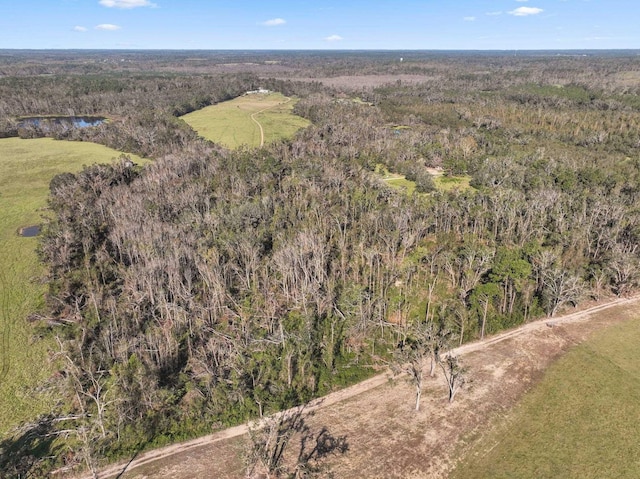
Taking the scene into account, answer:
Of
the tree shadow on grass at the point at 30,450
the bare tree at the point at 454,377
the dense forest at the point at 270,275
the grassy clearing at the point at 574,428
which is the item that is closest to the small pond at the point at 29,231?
the dense forest at the point at 270,275

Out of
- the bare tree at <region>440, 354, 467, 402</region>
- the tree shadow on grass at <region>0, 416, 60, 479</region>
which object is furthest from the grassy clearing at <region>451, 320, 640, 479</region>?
the tree shadow on grass at <region>0, 416, 60, 479</region>

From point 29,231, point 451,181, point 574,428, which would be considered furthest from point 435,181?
point 29,231

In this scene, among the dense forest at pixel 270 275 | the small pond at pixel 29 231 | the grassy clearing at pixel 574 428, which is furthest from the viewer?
the small pond at pixel 29 231

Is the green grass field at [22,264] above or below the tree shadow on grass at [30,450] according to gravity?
above

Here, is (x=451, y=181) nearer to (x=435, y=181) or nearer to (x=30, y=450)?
(x=435, y=181)

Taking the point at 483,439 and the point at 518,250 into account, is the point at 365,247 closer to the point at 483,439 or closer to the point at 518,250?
the point at 518,250

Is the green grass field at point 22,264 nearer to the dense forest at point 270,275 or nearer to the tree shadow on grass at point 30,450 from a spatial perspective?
the tree shadow on grass at point 30,450

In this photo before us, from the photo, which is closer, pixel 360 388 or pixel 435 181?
pixel 360 388
